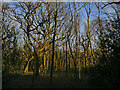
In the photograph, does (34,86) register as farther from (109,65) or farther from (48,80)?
(109,65)

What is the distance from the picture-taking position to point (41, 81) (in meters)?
4.15

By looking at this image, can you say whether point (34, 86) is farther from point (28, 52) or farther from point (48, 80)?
point (28, 52)

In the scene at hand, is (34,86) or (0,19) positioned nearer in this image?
(34,86)

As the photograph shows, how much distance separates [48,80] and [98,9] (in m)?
3.46

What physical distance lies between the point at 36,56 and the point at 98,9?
3217 mm

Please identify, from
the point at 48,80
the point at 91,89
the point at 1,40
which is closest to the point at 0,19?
the point at 1,40

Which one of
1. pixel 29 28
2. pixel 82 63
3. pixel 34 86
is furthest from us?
pixel 29 28

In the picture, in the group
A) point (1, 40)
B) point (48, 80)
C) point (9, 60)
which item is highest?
point (1, 40)

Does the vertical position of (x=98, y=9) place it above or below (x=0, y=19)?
above

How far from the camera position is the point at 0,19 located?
15.2ft

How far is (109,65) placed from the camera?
3650 millimetres

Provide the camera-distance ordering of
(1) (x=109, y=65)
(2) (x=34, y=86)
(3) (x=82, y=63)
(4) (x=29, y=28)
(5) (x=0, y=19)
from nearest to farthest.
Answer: (1) (x=109, y=65) < (2) (x=34, y=86) < (3) (x=82, y=63) < (5) (x=0, y=19) < (4) (x=29, y=28)

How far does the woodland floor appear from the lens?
4.00m

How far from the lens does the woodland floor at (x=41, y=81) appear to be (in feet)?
13.1
